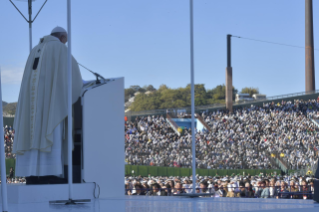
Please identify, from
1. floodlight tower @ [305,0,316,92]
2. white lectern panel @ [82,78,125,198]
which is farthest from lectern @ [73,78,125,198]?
floodlight tower @ [305,0,316,92]

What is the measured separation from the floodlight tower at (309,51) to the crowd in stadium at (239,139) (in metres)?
6.57

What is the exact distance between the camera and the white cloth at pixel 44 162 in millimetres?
4312

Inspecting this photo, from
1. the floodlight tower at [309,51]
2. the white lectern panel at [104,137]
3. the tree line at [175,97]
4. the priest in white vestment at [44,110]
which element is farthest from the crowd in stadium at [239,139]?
the tree line at [175,97]

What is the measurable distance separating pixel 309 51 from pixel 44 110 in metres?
36.7

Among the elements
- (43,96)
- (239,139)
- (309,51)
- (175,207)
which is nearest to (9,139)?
(43,96)

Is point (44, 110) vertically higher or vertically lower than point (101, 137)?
higher

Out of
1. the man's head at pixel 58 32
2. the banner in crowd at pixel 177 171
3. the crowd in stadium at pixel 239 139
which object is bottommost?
the banner in crowd at pixel 177 171

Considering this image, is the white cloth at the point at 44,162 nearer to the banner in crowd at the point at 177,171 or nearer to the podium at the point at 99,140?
the podium at the point at 99,140

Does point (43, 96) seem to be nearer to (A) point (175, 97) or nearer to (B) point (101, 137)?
(B) point (101, 137)

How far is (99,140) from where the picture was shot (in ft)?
15.1

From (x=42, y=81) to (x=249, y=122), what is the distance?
27.9m

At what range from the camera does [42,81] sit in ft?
14.7

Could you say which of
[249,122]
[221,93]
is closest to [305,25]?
[249,122]

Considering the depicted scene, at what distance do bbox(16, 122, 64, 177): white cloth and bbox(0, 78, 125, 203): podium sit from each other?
0.76 ft
